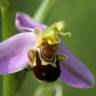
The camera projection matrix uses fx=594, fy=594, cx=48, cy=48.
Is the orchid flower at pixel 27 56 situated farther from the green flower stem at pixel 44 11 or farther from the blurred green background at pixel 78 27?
the blurred green background at pixel 78 27

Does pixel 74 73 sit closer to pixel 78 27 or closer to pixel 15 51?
pixel 15 51

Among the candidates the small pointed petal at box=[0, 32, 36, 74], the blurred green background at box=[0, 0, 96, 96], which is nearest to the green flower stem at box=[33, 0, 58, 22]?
the small pointed petal at box=[0, 32, 36, 74]

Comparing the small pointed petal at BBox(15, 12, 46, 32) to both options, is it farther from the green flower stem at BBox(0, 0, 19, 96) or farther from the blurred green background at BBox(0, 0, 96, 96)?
the blurred green background at BBox(0, 0, 96, 96)

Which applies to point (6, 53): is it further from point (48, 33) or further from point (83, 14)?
point (83, 14)

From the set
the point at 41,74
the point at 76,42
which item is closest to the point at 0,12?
the point at 41,74

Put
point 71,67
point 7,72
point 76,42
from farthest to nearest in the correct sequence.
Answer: point 76,42 < point 71,67 < point 7,72
